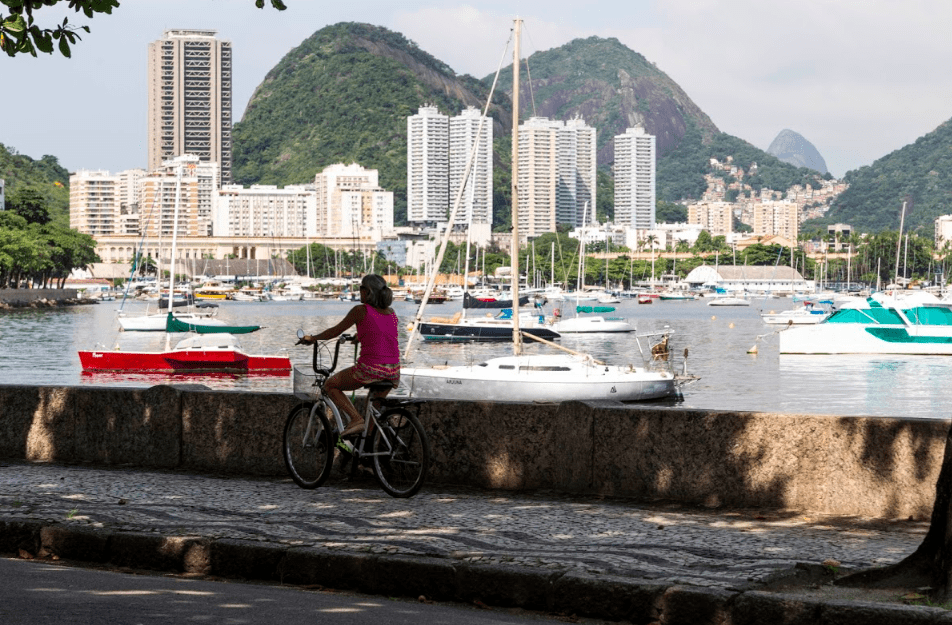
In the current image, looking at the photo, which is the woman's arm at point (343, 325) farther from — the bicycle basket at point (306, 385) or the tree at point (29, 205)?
the tree at point (29, 205)

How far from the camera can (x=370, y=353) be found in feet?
37.3

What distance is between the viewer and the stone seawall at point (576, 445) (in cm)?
1014

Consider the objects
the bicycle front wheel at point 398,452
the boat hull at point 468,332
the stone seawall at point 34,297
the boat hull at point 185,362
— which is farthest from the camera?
the stone seawall at point 34,297

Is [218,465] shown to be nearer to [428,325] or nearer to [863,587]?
[863,587]

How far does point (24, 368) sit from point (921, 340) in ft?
156

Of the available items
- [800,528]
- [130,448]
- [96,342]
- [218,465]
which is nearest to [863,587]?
[800,528]

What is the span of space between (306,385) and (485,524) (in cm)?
258

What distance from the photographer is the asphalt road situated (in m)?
7.45

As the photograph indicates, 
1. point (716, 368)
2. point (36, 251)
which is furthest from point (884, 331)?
point (36, 251)

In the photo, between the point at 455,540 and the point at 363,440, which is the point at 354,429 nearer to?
the point at 363,440

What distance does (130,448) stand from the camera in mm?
13039

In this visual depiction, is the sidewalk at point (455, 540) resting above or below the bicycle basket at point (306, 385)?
below

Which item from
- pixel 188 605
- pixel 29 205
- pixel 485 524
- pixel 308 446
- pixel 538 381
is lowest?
pixel 538 381

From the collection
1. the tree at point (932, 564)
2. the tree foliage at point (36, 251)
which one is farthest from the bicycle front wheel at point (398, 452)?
the tree foliage at point (36, 251)
